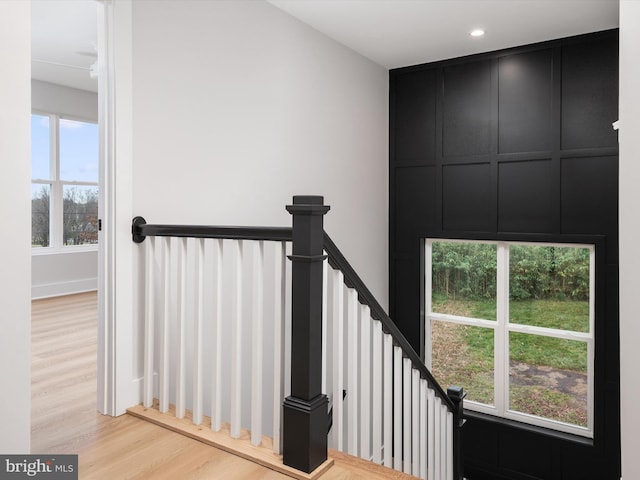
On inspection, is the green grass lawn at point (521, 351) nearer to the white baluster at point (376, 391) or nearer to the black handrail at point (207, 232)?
the white baluster at point (376, 391)

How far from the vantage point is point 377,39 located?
416cm

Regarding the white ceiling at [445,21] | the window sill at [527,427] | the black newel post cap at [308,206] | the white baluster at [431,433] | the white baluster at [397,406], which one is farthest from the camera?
the window sill at [527,427]

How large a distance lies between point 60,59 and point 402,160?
3.59m

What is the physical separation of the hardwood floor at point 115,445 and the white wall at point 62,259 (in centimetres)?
300

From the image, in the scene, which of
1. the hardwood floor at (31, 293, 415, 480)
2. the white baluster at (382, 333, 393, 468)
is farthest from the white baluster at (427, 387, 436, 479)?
the hardwood floor at (31, 293, 415, 480)

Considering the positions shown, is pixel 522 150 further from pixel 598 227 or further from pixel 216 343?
pixel 216 343

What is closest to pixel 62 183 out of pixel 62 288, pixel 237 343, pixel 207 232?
pixel 62 288

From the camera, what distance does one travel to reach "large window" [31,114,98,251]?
19.2 feet

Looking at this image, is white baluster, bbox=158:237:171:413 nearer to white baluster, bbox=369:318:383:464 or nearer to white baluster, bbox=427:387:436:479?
white baluster, bbox=369:318:383:464

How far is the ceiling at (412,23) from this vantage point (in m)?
3.51

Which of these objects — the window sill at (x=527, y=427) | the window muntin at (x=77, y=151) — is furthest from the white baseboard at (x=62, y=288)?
the window sill at (x=527, y=427)

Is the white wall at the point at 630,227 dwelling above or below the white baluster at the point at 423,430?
above

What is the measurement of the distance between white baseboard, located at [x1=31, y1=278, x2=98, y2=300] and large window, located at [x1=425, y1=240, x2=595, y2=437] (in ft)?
14.1

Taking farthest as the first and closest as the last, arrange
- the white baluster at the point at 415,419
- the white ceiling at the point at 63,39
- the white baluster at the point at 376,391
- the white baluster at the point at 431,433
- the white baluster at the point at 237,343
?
the white ceiling at the point at 63,39
the white baluster at the point at 431,433
the white baluster at the point at 415,419
the white baluster at the point at 376,391
the white baluster at the point at 237,343
